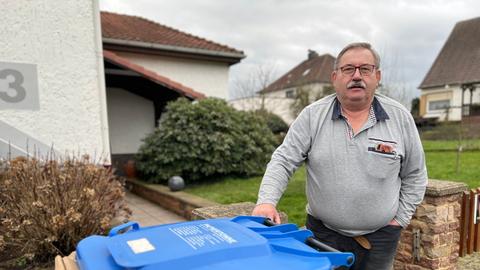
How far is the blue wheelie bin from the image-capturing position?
117cm

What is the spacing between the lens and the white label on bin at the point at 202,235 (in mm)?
1283

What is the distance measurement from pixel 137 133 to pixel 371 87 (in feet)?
28.2

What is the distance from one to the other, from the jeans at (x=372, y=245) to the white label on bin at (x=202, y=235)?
85cm

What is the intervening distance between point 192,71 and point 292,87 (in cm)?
1667

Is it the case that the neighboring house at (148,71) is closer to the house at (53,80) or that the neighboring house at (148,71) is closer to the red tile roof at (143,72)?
the red tile roof at (143,72)

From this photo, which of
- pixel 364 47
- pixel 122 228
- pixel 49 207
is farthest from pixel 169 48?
pixel 122 228

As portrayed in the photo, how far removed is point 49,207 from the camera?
3338 millimetres

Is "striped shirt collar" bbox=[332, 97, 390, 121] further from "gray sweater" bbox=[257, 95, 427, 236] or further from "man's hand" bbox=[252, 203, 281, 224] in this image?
"man's hand" bbox=[252, 203, 281, 224]

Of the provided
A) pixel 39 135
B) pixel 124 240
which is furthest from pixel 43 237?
pixel 124 240

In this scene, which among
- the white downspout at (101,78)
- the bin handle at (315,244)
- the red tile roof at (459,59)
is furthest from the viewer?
the red tile roof at (459,59)

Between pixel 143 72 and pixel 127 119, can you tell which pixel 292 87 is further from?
pixel 143 72

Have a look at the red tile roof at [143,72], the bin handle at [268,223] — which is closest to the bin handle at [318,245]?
the bin handle at [268,223]

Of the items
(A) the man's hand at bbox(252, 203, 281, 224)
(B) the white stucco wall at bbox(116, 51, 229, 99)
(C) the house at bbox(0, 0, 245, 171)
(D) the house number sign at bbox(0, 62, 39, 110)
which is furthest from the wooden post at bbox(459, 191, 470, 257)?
(B) the white stucco wall at bbox(116, 51, 229, 99)

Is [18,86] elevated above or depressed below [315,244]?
above
